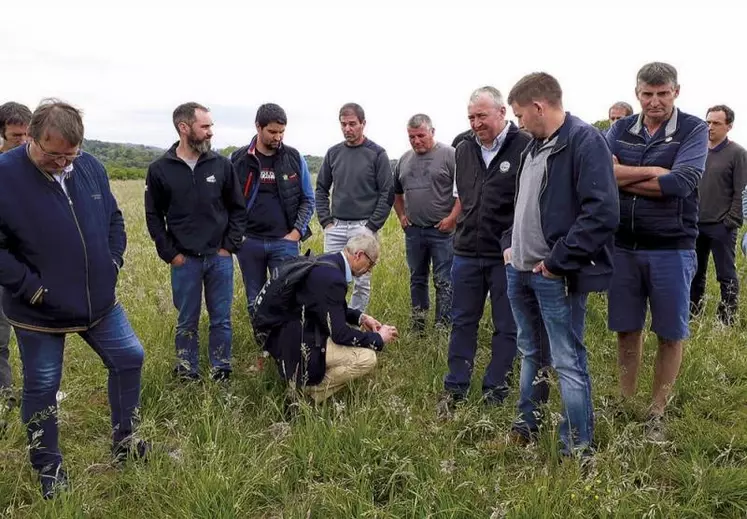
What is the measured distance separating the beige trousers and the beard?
1.80 metres

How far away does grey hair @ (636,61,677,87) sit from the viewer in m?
3.18

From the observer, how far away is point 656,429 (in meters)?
3.37

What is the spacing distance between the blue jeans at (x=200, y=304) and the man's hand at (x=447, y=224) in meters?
1.96

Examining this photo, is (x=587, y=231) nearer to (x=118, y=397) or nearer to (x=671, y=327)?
(x=671, y=327)

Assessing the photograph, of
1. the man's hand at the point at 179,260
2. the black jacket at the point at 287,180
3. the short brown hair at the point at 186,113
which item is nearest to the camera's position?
the short brown hair at the point at 186,113

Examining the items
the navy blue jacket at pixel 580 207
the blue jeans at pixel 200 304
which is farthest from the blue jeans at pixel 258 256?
the navy blue jacket at pixel 580 207

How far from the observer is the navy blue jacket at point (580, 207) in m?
2.74

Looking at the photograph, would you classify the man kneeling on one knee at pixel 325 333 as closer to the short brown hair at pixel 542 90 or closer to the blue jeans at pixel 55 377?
the blue jeans at pixel 55 377

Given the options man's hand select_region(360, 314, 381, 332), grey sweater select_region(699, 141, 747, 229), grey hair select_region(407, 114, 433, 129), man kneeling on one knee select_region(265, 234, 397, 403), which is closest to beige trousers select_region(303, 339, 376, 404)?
man kneeling on one knee select_region(265, 234, 397, 403)

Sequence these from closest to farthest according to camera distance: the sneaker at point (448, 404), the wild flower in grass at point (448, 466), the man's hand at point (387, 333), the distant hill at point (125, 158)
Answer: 1. the wild flower in grass at point (448, 466)
2. the sneaker at point (448, 404)
3. the man's hand at point (387, 333)
4. the distant hill at point (125, 158)

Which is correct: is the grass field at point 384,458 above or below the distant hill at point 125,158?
below

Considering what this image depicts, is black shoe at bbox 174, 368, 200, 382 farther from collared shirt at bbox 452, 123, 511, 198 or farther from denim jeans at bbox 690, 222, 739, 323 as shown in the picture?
denim jeans at bbox 690, 222, 739, 323

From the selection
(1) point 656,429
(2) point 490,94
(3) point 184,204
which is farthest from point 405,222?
(1) point 656,429

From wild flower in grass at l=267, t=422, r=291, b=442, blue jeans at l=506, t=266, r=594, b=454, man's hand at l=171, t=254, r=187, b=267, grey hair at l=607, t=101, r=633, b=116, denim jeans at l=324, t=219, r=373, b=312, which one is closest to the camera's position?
blue jeans at l=506, t=266, r=594, b=454
